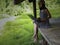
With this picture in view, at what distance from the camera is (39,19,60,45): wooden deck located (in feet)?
4.32

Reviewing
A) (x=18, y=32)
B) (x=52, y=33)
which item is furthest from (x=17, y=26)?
(x=52, y=33)

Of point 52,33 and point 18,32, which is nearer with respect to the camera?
point 52,33

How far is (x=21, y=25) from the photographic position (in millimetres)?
1891

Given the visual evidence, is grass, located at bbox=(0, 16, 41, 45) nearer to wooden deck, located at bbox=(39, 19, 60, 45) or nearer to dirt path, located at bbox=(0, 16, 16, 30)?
dirt path, located at bbox=(0, 16, 16, 30)

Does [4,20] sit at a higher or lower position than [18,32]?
higher

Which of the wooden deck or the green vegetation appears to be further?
the green vegetation

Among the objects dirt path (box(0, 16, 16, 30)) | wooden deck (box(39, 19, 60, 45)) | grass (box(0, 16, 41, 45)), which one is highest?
dirt path (box(0, 16, 16, 30))

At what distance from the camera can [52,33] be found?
1.51m

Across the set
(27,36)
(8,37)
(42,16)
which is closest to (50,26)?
(42,16)

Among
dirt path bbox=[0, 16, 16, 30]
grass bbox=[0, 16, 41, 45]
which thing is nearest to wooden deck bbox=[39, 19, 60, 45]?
grass bbox=[0, 16, 41, 45]

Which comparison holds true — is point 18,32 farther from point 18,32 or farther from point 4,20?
point 4,20

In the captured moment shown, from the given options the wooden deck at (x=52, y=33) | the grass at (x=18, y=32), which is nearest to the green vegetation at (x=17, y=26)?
the grass at (x=18, y=32)

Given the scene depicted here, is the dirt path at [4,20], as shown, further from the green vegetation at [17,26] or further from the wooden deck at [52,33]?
the wooden deck at [52,33]

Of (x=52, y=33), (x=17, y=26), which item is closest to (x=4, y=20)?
(x=17, y=26)
